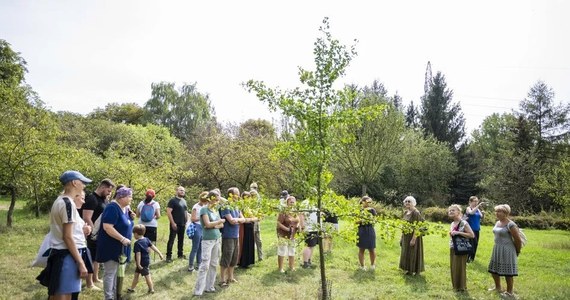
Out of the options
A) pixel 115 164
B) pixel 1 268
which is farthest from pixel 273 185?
pixel 1 268

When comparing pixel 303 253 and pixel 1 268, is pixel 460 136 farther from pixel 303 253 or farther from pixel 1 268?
pixel 1 268

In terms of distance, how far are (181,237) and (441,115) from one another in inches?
1725

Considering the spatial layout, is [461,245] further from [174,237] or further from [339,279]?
[174,237]

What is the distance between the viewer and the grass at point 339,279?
777 centimetres

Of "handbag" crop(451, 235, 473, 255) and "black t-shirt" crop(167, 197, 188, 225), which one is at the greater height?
"black t-shirt" crop(167, 197, 188, 225)

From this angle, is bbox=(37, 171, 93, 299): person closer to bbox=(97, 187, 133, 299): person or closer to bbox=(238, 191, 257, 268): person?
bbox=(97, 187, 133, 299): person

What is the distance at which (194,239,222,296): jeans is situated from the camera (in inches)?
295

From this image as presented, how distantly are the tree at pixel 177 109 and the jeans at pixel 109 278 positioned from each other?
3885cm

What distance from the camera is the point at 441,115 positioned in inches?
1885

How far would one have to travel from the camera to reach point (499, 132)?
2151 inches

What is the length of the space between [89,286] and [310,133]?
212 inches

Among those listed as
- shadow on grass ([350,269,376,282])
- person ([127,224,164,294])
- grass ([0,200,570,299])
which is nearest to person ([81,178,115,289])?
person ([127,224,164,294])

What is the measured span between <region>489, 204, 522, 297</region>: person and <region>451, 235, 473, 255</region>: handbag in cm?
58

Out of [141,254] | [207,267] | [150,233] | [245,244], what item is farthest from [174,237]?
[207,267]
